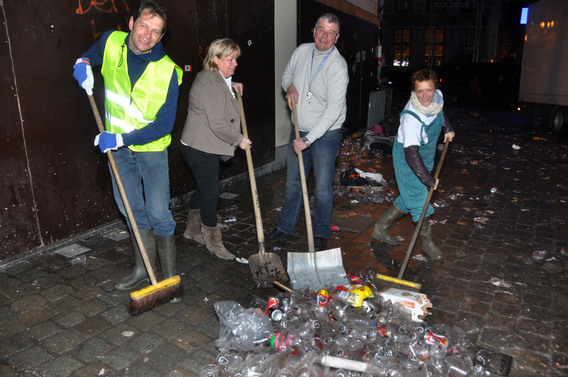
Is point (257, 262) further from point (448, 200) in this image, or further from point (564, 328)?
point (448, 200)

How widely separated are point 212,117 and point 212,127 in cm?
9

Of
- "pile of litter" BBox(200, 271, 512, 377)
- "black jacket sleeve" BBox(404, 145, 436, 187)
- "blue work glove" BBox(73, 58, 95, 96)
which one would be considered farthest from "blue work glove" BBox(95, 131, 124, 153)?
"black jacket sleeve" BBox(404, 145, 436, 187)

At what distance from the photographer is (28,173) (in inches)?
171

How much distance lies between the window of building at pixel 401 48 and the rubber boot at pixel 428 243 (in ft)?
135

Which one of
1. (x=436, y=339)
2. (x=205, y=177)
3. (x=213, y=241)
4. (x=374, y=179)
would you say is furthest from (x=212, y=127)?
(x=374, y=179)

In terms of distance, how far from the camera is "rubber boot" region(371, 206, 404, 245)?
16.0 feet

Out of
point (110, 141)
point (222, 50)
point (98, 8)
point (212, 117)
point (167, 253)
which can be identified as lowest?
point (167, 253)

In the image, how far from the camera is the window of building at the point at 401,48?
42188mm

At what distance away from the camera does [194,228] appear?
4.89m

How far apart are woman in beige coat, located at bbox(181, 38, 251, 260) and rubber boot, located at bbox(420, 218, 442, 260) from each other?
1994 mm

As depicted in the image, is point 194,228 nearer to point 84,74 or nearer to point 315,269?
point 315,269

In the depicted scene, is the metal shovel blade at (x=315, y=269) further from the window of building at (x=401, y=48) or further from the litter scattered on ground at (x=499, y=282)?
the window of building at (x=401, y=48)

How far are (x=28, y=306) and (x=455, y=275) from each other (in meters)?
3.82

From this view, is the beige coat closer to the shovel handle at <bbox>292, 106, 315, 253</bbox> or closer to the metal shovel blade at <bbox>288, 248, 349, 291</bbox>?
the shovel handle at <bbox>292, 106, 315, 253</bbox>
